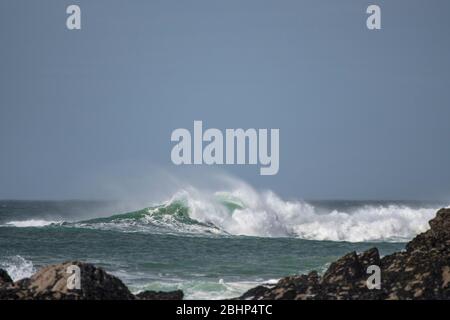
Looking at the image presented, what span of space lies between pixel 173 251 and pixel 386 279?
1369cm

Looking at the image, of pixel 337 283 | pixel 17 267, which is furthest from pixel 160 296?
pixel 17 267

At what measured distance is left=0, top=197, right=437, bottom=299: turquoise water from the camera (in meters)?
19.5

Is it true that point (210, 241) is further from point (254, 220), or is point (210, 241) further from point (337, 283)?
point (337, 283)

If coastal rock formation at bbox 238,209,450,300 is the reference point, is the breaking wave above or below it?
below

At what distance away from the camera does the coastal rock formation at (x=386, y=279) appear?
44.6 ft

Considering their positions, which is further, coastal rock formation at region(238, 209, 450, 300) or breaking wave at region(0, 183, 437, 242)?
breaking wave at region(0, 183, 437, 242)

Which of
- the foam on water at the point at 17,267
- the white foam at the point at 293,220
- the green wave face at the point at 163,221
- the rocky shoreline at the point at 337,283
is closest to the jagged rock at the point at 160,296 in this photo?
the rocky shoreline at the point at 337,283

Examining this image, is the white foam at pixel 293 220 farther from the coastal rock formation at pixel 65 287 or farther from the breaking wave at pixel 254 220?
the coastal rock formation at pixel 65 287

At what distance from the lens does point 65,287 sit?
42.0 feet

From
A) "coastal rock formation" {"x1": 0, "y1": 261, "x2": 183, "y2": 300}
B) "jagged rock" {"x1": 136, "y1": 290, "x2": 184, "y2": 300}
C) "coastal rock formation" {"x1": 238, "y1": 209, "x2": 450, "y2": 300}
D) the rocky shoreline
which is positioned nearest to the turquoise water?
"jagged rock" {"x1": 136, "y1": 290, "x2": 184, "y2": 300}

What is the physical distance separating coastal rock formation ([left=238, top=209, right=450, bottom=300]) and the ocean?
2.33m

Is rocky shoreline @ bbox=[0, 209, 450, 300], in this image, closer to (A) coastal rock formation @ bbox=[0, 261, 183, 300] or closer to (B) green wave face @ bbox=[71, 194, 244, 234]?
(A) coastal rock formation @ bbox=[0, 261, 183, 300]

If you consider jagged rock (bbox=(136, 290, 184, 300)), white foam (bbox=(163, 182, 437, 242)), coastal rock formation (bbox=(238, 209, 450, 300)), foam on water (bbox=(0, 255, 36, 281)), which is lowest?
white foam (bbox=(163, 182, 437, 242))
